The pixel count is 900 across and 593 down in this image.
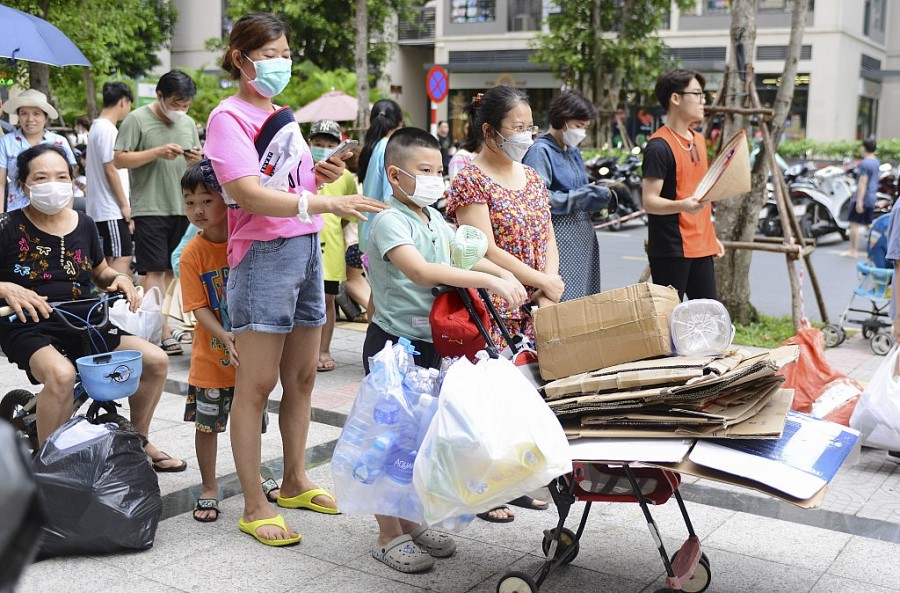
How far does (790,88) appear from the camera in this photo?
8258mm

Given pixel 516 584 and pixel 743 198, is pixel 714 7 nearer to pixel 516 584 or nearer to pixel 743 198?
pixel 743 198

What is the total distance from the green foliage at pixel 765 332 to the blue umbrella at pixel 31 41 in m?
5.06

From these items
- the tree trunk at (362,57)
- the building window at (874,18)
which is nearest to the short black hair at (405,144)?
the tree trunk at (362,57)

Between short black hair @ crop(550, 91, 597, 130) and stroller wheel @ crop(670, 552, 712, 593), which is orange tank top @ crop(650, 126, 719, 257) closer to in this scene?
short black hair @ crop(550, 91, 597, 130)

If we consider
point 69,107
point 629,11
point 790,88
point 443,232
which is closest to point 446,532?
point 443,232

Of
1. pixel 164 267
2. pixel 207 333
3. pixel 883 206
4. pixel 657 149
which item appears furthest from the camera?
pixel 883 206

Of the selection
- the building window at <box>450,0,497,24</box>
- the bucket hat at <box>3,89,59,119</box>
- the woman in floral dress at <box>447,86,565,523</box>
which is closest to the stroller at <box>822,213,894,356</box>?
the woman in floral dress at <box>447,86,565,523</box>

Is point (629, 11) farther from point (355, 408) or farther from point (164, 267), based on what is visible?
point (355, 408)

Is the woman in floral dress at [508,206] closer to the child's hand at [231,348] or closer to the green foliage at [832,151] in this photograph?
the child's hand at [231,348]

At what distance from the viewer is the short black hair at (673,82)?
16.9 feet

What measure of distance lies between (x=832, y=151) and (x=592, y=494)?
26685 mm

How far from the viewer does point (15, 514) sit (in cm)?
132

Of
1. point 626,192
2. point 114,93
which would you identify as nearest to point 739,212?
point 114,93

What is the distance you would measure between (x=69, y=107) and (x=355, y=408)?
28886 millimetres
